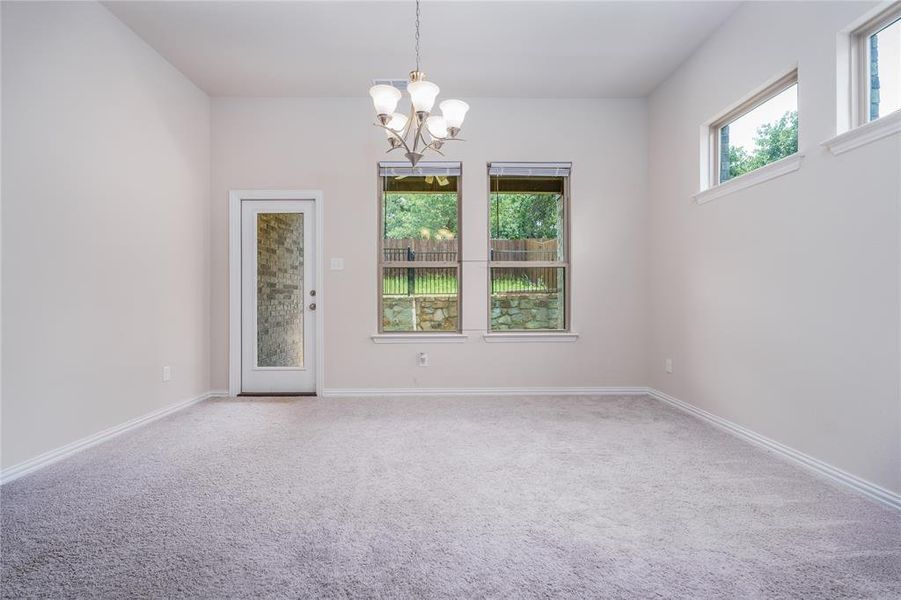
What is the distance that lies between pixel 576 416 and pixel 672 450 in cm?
82

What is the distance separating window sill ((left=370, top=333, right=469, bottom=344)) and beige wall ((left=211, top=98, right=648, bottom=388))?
0.06 metres

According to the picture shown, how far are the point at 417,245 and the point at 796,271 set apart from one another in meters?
2.85

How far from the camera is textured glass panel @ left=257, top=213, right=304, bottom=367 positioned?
3.98 m

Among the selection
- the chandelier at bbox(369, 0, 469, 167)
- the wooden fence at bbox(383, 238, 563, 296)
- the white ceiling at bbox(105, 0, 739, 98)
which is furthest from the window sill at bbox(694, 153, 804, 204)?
the chandelier at bbox(369, 0, 469, 167)

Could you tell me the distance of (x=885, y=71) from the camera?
1967 mm

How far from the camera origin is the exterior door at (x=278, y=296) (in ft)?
13.0

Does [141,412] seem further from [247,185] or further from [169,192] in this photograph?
[247,185]

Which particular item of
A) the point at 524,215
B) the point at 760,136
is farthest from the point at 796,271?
the point at 524,215

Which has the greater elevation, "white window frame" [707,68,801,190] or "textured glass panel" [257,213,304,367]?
"white window frame" [707,68,801,190]

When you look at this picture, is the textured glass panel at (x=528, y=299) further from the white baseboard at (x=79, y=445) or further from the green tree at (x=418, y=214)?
the white baseboard at (x=79, y=445)

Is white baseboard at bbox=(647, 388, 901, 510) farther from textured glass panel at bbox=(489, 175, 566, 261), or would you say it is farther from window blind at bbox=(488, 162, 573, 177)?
window blind at bbox=(488, 162, 573, 177)

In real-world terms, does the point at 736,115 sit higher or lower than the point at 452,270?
higher

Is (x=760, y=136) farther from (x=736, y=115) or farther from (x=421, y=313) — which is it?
(x=421, y=313)

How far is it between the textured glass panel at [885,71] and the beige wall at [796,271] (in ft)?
0.48
